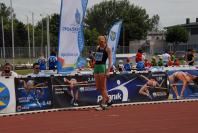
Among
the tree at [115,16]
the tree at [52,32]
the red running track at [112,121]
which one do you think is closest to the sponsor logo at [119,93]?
the red running track at [112,121]

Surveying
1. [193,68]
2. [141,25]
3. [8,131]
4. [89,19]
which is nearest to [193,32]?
[141,25]

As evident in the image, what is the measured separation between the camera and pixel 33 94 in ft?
39.9

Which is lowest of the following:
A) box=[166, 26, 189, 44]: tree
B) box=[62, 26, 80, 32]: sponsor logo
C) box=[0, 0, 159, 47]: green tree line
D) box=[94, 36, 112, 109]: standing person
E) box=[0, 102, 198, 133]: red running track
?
box=[0, 102, 198, 133]: red running track

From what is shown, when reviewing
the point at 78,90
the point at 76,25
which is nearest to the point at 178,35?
the point at 76,25

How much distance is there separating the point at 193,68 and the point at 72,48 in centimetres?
397

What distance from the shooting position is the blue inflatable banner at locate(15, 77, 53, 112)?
11969mm

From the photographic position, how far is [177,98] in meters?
14.3

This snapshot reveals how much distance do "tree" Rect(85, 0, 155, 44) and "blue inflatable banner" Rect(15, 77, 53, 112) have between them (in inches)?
3661

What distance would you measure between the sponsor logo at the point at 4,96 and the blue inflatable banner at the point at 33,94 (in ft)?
0.84

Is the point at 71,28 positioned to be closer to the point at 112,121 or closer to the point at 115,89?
the point at 115,89

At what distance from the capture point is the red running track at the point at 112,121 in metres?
9.03

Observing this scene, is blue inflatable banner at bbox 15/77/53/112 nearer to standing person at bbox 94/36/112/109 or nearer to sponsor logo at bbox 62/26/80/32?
standing person at bbox 94/36/112/109

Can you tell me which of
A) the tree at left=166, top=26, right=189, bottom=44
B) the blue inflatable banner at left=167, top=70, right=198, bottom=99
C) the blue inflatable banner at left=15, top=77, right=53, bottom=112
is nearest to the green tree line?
the tree at left=166, top=26, right=189, bottom=44

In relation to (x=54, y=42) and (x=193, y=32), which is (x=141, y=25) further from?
(x=54, y=42)
